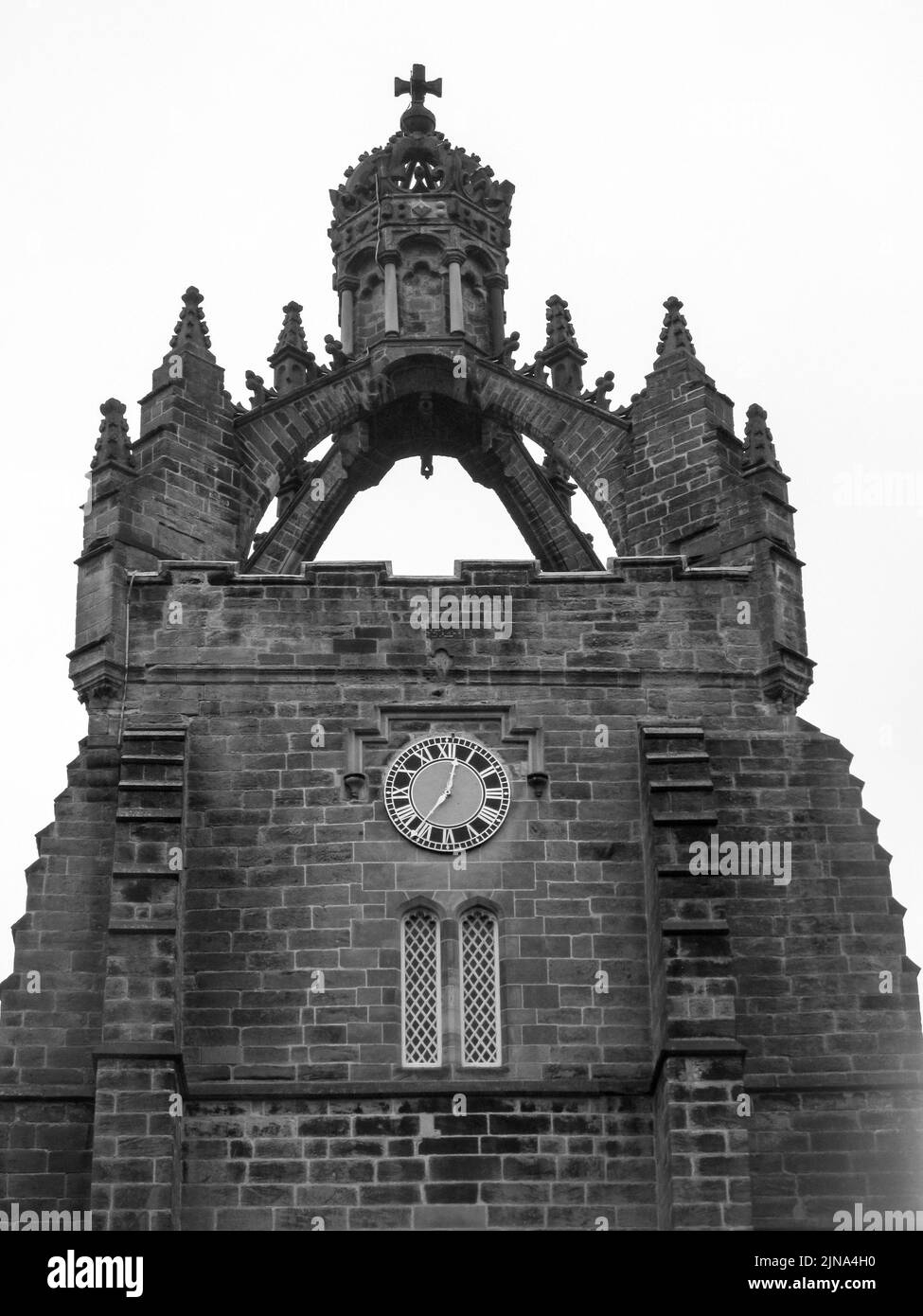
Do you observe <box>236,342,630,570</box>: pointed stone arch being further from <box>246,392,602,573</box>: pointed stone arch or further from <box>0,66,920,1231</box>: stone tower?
<box>0,66,920,1231</box>: stone tower

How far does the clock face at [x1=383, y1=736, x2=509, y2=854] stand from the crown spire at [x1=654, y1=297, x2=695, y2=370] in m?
8.39

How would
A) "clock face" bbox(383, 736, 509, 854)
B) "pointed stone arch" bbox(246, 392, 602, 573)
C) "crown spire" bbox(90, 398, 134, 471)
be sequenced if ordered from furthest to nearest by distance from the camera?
"pointed stone arch" bbox(246, 392, 602, 573), "crown spire" bbox(90, 398, 134, 471), "clock face" bbox(383, 736, 509, 854)

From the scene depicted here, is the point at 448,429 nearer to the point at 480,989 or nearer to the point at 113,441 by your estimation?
the point at 113,441

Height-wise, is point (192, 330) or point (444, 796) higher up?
point (192, 330)

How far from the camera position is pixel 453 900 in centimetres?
3694

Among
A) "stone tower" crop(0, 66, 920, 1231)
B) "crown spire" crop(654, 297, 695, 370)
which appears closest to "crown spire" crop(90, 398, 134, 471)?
"stone tower" crop(0, 66, 920, 1231)

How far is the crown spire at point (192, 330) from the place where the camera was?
43.4 meters

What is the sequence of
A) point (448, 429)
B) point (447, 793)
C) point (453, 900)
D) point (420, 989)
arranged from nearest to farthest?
1. point (420, 989)
2. point (453, 900)
3. point (447, 793)
4. point (448, 429)

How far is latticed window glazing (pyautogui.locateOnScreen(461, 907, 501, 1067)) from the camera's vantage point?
119 feet

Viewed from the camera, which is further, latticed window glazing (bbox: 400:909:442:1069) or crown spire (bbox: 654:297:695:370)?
crown spire (bbox: 654:297:695:370)

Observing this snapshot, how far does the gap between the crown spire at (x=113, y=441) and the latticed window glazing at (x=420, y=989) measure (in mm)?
8342

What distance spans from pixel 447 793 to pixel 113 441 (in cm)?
756

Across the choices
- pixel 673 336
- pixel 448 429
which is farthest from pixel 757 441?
pixel 448 429

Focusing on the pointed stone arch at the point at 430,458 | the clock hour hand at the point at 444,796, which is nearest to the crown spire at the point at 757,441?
the pointed stone arch at the point at 430,458
